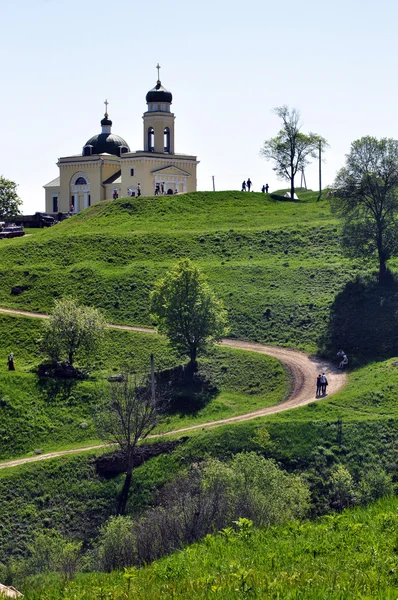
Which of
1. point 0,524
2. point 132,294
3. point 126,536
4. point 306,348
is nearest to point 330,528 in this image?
point 126,536

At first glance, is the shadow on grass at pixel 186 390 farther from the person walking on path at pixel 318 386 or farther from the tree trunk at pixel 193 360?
the person walking on path at pixel 318 386

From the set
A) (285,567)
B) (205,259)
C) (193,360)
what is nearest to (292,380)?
(193,360)

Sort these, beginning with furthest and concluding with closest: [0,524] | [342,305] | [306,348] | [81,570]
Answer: [342,305], [306,348], [0,524], [81,570]

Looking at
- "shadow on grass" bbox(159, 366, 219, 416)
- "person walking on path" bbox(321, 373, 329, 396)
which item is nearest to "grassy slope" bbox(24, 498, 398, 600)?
"person walking on path" bbox(321, 373, 329, 396)

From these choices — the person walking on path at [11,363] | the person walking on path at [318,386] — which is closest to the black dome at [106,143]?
the person walking on path at [11,363]

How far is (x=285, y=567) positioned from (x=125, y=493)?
2737cm

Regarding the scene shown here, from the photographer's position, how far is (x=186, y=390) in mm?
55656

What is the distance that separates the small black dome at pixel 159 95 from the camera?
92438mm

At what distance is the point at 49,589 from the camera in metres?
18.1

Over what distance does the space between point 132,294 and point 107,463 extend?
77.9ft

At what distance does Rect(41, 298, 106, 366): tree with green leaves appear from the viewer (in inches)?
2247

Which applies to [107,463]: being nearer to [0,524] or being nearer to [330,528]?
[0,524]

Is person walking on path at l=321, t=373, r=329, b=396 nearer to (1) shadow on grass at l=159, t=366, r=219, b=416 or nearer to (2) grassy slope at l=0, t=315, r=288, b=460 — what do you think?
(2) grassy slope at l=0, t=315, r=288, b=460

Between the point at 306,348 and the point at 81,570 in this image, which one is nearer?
the point at 81,570
